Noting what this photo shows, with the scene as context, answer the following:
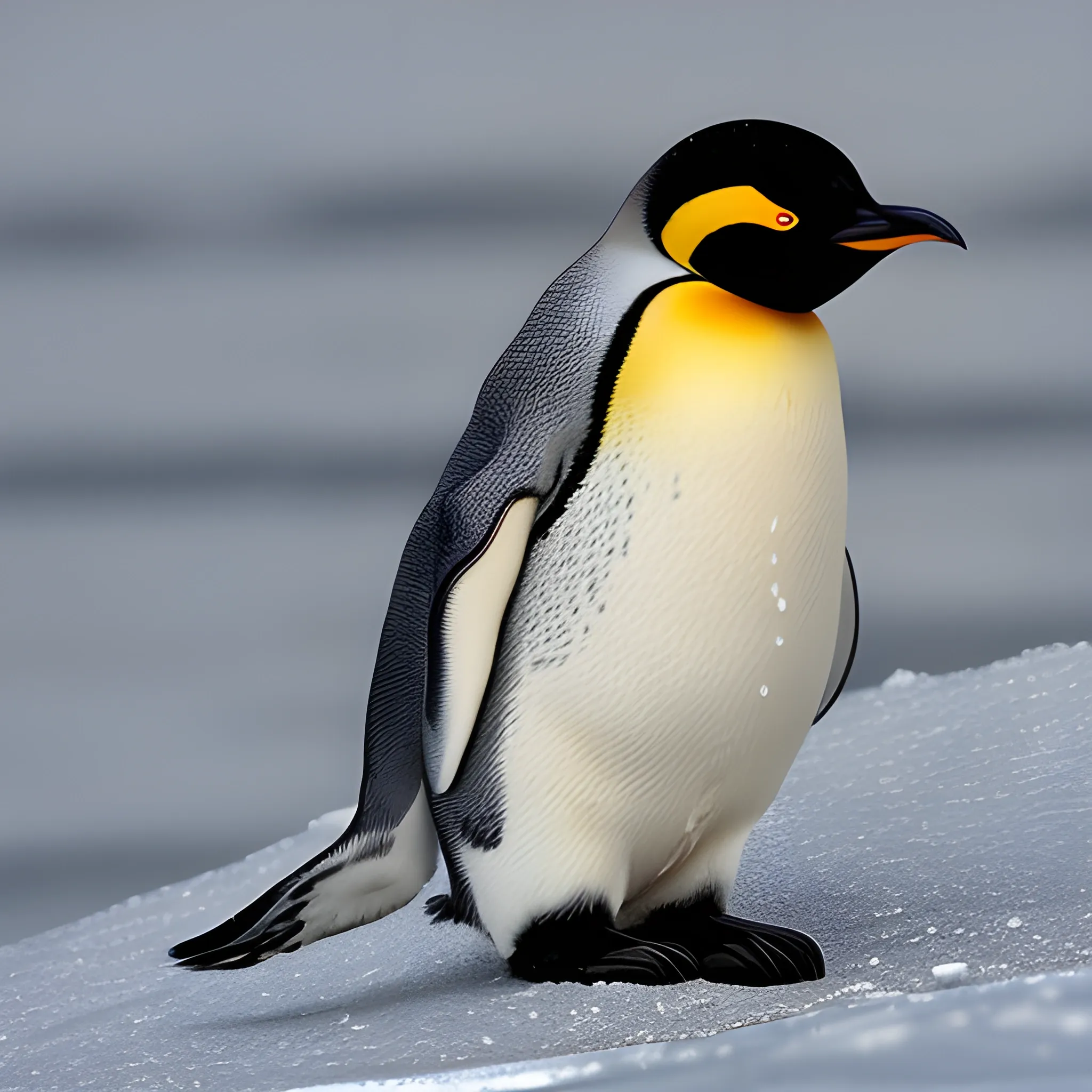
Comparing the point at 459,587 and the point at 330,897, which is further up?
the point at 459,587

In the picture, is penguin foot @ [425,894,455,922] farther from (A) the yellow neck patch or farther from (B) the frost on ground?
(A) the yellow neck patch

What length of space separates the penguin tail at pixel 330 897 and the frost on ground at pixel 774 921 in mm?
43

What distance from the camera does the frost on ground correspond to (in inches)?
34.5

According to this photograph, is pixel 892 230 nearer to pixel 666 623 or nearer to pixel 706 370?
pixel 706 370

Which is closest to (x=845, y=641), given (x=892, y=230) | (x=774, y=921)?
(x=774, y=921)

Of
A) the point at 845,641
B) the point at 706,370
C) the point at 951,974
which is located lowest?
the point at 951,974

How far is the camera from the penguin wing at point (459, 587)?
3.00ft

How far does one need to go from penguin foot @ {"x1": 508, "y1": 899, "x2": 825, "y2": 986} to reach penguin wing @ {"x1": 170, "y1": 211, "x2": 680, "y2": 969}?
104 millimetres

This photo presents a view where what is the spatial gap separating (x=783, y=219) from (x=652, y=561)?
0.21m

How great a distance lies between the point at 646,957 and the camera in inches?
36.9

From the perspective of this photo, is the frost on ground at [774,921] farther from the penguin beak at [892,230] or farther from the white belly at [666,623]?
the penguin beak at [892,230]

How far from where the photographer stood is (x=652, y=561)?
35.6 inches

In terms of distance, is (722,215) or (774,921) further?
(774,921)

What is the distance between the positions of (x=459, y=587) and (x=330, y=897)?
224mm
